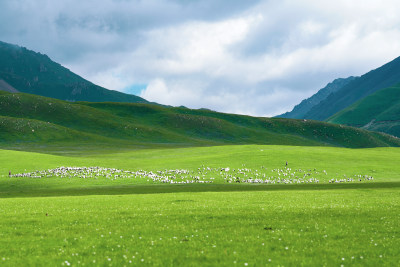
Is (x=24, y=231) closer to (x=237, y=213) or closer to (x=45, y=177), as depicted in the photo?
(x=237, y=213)

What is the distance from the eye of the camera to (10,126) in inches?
7416

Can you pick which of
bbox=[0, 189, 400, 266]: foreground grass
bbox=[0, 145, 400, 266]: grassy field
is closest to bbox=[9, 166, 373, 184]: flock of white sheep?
bbox=[0, 145, 400, 266]: grassy field

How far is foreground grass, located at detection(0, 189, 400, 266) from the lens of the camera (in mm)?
14078

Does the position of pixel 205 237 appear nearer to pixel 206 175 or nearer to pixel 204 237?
pixel 204 237

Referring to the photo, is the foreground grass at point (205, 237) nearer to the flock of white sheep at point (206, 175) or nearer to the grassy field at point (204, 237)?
the grassy field at point (204, 237)

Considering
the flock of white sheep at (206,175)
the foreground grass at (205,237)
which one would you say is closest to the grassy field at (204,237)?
the foreground grass at (205,237)

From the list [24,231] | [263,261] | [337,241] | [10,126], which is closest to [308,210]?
[337,241]

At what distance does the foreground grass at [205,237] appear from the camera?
14.1m

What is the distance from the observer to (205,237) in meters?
17.6

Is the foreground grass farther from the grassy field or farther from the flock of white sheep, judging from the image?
the flock of white sheep

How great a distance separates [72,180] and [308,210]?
52.1 m

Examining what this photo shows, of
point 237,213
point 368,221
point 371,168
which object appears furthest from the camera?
point 371,168

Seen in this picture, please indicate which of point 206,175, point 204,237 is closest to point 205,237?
point 204,237

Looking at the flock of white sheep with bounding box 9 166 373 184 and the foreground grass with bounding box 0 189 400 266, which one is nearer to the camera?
the foreground grass with bounding box 0 189 400 266
